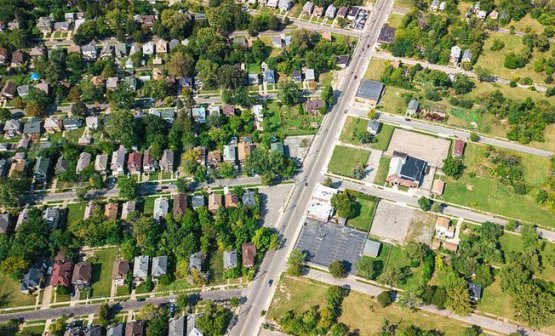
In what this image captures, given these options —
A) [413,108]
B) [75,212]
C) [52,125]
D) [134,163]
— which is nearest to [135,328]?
[75,212]

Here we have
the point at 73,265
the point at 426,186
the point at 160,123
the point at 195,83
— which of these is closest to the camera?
the point at 73,265

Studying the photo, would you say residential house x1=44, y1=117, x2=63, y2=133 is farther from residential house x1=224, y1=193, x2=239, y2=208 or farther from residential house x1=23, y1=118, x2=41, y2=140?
residential house x1=224, y1=193, x2=239, y2=208

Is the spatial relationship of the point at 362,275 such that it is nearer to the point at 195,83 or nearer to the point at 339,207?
the point at 339,207

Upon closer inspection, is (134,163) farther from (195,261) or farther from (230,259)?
(230,259)

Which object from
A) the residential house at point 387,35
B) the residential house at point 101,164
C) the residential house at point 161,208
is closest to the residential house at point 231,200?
the residential house at point 161,208

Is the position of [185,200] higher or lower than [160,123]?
lower

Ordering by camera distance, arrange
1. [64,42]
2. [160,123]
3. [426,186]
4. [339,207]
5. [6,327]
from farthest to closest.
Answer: [64,42] → [160,123] → [426,186] → [339,207] → [6,327]

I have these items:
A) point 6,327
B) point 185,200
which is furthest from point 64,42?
point 6,327
